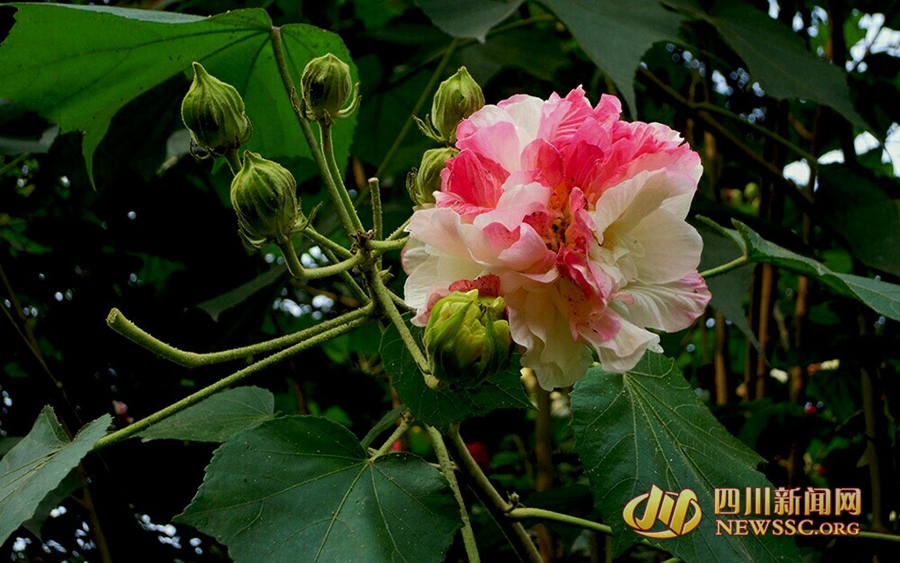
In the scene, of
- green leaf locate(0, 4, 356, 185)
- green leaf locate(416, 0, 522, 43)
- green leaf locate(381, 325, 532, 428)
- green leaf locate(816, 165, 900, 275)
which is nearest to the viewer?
green leaf locate(381, 325, 532, 428)

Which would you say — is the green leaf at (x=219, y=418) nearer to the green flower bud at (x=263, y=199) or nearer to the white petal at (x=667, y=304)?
the green flower bud at (x=263, y=199)

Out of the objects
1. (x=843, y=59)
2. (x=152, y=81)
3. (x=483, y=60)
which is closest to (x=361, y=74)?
(x=483, y=60)

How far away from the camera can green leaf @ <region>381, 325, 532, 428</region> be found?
539 mm

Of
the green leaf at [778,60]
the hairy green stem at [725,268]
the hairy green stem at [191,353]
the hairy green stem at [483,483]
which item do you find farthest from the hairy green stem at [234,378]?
the green leaf at [778,60]

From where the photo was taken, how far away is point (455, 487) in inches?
21.8

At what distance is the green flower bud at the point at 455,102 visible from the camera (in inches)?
23.3

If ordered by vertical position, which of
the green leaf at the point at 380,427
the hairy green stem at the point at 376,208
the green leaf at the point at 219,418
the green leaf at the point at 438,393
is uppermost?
A: the hairy green stem at the point at 376,208

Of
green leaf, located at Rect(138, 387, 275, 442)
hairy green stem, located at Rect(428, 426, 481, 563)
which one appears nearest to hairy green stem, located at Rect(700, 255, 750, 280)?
hairy green stem, located at Rect(428, 426, 481, 563)

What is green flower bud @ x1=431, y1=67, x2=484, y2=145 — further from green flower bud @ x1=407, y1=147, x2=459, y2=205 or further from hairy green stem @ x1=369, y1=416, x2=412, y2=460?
hairy green stem @ x1=369, y1=416, x2=412, y2=460

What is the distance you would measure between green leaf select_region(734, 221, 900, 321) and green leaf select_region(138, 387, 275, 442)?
413 millimetres

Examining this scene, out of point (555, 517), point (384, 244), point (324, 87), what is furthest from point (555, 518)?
point (324, 87)

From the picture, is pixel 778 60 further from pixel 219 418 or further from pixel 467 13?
pixel 219 418

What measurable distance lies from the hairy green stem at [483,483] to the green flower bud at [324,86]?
0.25m

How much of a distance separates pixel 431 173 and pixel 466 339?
0.57 feet
